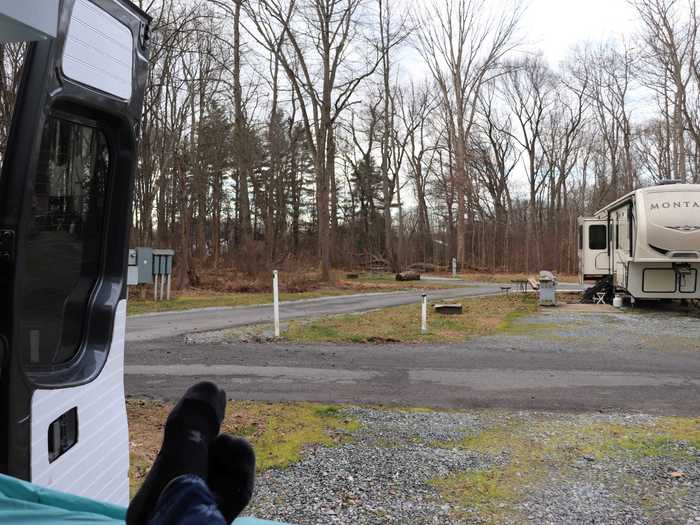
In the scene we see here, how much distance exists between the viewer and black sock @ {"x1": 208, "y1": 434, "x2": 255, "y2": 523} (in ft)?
5.00

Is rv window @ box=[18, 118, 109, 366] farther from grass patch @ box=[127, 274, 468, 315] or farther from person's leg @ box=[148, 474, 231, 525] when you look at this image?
grass patch @ box=[127, 274, 468, 315]

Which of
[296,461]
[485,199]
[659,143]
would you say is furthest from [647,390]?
[485,199]

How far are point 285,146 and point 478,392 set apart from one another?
28731 millimetres

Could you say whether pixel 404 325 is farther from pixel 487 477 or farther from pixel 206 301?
pixel 487 477

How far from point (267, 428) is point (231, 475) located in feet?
11.1

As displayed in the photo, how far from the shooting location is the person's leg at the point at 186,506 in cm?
126

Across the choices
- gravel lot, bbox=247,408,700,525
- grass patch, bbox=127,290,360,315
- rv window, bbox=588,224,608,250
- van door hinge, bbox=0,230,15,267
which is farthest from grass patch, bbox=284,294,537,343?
van door hinge, bbox=0,230,15,267

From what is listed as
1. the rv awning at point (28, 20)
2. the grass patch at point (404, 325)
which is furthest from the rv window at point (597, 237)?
the rv awning at point (28, 20)

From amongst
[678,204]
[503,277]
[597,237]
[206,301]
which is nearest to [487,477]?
[678,204]

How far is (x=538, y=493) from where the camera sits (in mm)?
3514

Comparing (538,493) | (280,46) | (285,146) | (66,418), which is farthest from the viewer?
(285,146)

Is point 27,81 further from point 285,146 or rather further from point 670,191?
point 285,146

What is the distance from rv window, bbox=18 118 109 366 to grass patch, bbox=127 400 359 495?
201 centimetres

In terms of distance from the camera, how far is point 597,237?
16906 mm
